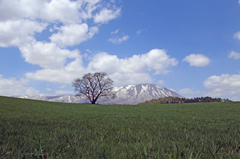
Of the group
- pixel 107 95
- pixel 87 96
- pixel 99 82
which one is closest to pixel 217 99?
pixel 107 95

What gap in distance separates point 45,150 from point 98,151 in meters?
1.09

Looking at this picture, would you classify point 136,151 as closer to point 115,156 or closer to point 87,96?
point 115,156

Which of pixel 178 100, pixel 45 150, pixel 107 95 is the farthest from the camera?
pixel 107 95

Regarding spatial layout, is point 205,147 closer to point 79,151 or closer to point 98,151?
point 98,151

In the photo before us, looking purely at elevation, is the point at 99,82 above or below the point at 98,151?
above

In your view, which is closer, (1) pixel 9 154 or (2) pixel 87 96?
(1) pixel 9 154

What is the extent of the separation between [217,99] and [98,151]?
193ft

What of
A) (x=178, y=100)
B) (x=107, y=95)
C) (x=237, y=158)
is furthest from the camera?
(x=107, y=95)

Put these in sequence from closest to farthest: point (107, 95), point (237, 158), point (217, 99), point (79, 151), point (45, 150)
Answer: point (237, 158), point (79, 151), point (45, 150), point (217, 99), point (107, 95)

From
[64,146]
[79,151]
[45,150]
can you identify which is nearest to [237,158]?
[79,151]

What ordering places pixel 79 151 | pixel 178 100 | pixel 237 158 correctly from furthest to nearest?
pixel 178 100 < pixel 79 151 < pixel 237 158

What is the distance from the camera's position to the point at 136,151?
278 cm

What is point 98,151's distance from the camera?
8.93ft

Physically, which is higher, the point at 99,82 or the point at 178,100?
the point at 99,82
